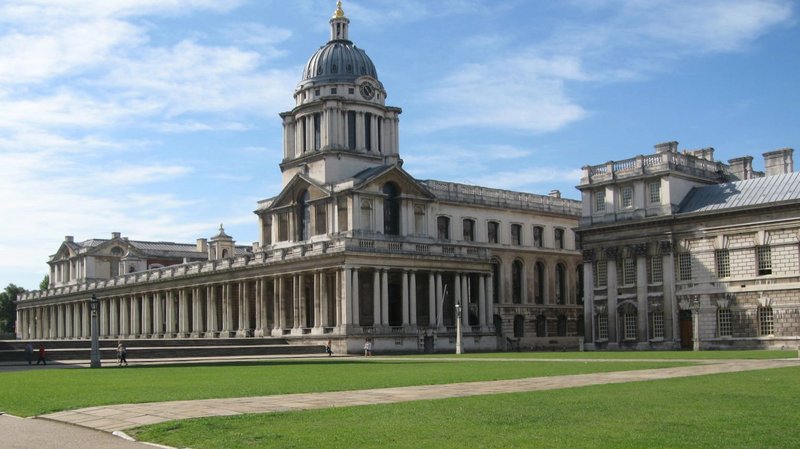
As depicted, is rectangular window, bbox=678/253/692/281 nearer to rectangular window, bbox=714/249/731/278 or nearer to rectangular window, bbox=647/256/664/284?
rectangular window, bbox=647/256/664/284

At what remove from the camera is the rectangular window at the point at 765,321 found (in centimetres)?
6738

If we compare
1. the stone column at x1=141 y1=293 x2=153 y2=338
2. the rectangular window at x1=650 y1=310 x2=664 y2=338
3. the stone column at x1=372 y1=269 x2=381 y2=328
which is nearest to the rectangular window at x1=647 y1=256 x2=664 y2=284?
the rectangular window at x1=650 y1=310 x2=664 y2=338

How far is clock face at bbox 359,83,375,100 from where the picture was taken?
9369 centimetres

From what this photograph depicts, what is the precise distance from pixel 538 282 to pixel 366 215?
24.3 meters

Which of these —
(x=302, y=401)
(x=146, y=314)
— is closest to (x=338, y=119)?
(x=146, y=314)

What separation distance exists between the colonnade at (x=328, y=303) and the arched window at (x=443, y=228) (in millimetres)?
7554

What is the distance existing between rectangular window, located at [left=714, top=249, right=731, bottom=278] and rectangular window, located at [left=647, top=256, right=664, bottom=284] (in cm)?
472

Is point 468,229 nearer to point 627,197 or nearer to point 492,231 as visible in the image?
point 492,231

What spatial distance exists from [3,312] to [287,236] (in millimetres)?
95961

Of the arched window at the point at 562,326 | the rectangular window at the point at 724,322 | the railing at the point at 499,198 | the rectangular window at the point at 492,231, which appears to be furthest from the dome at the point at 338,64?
the rectangular window at the point at 724,322

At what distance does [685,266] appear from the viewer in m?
73.1

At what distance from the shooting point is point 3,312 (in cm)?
16850

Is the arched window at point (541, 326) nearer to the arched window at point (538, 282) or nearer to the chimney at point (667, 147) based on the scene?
the arched window at point (538, 282)

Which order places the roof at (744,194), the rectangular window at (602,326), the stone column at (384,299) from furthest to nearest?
the stone column at (384,299), the rectangular window at (602,326), the roof at (744,194)
